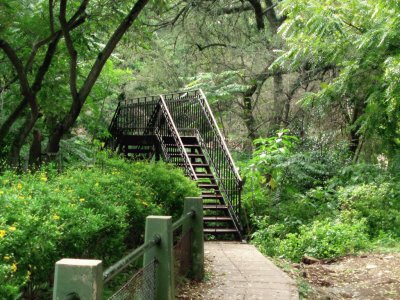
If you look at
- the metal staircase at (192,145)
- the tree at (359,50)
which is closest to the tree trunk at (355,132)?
the tree at (359,50)

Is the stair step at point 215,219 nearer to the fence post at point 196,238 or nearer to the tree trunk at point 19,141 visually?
the tree trunk at point 19,141

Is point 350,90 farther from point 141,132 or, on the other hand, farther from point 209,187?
point 141,132

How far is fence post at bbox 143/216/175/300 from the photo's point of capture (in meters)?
4.52

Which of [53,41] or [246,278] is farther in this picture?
[53,41]

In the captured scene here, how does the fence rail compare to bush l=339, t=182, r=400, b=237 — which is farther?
bush l=339, t=182, r=400, b=237

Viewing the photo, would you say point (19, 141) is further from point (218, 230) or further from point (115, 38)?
point (218, 230)

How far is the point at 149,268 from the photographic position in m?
4.36

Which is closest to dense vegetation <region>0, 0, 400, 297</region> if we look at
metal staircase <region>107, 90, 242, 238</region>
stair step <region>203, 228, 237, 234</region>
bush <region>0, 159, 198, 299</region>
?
bush <region>0, 159, 198, 299</region>

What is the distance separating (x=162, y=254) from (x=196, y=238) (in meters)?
1.79

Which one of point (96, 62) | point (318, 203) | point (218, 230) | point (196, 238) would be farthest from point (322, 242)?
point (96, 62)

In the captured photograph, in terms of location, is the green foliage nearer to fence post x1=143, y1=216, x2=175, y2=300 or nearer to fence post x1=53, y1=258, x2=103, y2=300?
fence post x1=143, y1=216, x2=175, y2=300

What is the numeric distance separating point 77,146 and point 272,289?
25.9 feet

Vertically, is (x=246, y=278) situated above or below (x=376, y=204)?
below

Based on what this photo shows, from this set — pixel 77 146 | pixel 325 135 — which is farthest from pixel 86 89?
pixel 325 135
